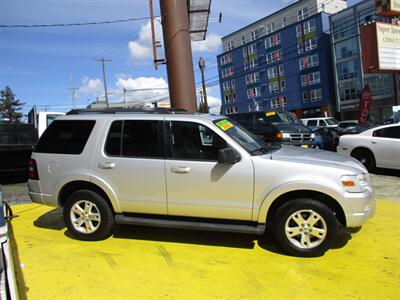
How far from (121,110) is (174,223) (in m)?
1.80

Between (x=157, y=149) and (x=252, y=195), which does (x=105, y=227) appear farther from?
(x=252, y=195)

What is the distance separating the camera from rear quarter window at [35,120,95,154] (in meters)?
5.57

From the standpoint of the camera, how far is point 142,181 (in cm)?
518

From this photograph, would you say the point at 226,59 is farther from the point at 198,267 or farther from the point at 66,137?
the point at 198,267

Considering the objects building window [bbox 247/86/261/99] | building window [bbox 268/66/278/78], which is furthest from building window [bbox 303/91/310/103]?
building window [bbox 247/86/261/99]

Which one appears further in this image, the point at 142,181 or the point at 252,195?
the point at 142,181

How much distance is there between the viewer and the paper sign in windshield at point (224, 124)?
17.1 feet

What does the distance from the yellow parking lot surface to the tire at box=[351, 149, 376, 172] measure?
15.5ft

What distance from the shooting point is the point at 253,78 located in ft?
236

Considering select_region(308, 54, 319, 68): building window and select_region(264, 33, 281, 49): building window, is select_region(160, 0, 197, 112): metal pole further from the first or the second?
select_region(264, 33, 281, 49): building window

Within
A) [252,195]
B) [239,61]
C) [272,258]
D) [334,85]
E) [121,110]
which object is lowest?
[272,258]

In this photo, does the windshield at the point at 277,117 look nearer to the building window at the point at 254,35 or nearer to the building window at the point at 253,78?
the building window at the point at 253,78

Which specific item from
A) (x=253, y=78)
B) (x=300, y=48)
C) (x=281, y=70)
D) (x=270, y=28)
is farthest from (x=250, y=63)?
(x=300, y=48)

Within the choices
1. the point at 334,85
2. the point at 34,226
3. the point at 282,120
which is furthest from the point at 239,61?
the point at 34,226
